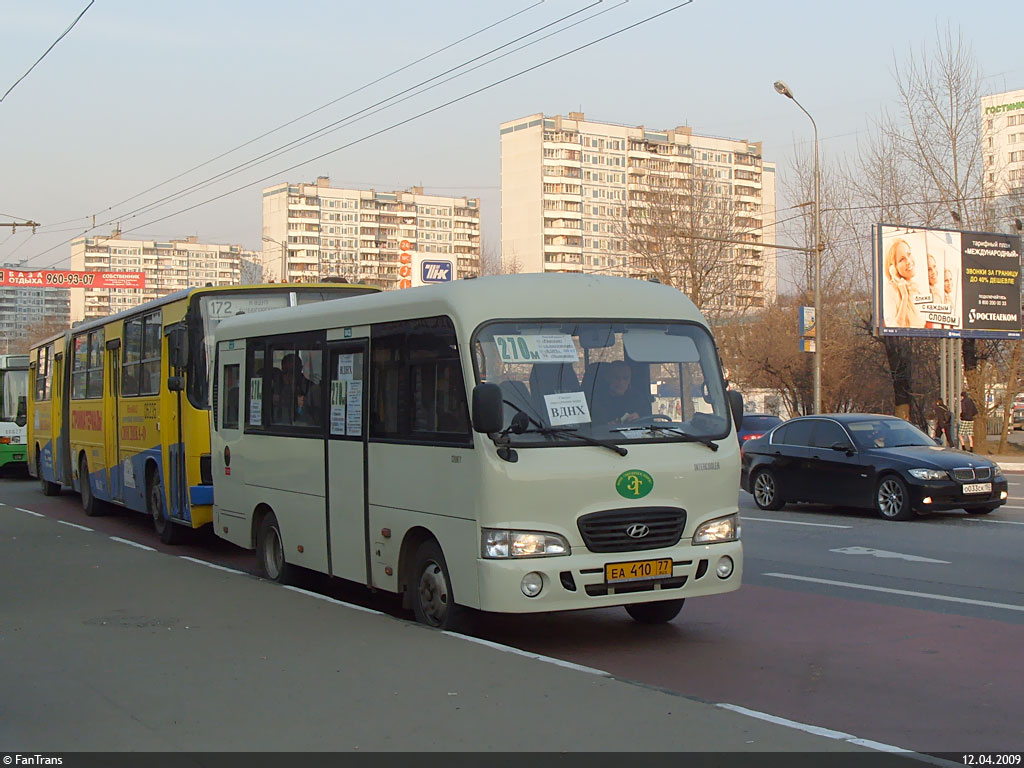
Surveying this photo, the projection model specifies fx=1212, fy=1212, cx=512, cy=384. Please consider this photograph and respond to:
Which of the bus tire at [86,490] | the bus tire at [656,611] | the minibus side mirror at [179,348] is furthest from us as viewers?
the bus tire at [86,490]

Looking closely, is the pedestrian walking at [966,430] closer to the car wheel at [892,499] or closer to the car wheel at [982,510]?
the car wheel at [982,510]

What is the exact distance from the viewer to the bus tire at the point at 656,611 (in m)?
9.15

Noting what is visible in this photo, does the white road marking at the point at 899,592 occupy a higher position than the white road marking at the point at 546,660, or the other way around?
the white road marking at the point at 546,660

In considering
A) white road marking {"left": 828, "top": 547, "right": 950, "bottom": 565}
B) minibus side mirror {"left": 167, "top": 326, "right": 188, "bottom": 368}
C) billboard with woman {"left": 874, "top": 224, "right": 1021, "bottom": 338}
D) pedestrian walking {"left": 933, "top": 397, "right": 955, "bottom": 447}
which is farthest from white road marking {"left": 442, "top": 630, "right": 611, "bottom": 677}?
billboard with woman {"left": 874, "top": 224, "right": 1021, "bottom": 338}

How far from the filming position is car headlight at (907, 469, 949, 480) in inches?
639

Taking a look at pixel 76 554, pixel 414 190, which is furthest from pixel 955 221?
pixel 414 190

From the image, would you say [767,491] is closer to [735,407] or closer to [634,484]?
[735,407]

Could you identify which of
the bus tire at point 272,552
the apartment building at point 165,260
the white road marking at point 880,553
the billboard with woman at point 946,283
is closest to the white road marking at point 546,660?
the bus tire at point 272,552

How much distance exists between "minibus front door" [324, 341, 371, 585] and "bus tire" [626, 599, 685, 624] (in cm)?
208

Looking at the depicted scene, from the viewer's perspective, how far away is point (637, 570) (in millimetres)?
8031

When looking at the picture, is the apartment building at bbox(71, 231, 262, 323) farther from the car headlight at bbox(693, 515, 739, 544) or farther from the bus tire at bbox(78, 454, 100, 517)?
the car headlight at bbox(693, 515, 739, 544)

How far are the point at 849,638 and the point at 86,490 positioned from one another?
14.5m

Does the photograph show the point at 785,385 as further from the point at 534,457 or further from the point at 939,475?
the point at 534,457

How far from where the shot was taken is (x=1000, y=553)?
12984 millimetres
